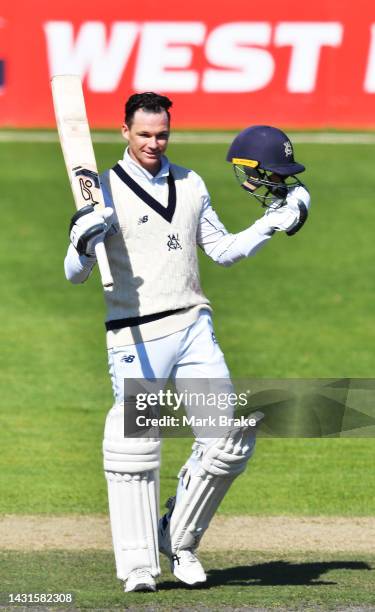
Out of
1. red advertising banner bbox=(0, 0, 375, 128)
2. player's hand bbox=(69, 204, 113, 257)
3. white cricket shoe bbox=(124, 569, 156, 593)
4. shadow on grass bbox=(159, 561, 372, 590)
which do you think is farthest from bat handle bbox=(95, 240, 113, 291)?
red advertising banner bbox=(0, 0, 375, 128)

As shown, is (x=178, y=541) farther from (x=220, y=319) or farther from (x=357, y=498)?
(x=220, y=319)

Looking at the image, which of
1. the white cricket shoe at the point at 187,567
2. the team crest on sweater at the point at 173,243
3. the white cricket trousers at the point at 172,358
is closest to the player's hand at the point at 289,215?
the team crest on sweater at the point at 173,243

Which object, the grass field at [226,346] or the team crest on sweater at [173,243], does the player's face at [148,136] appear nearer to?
the team crest on sweater at [173,243]

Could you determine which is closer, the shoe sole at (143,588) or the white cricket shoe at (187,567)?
the shoe sole at (143,588)

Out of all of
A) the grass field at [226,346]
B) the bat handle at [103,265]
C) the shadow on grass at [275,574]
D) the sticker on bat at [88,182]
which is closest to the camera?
the bat handle at [103,265]

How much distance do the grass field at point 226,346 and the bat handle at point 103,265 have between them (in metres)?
1.49

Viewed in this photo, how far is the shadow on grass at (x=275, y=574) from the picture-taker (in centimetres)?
687

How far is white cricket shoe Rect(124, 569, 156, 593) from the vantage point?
6.55 meters

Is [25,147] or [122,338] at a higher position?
[122,338]

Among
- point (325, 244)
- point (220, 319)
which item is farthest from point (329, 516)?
point (325, 244)

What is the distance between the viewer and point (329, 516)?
8.65 m

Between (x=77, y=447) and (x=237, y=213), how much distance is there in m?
7.48

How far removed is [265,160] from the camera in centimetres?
674

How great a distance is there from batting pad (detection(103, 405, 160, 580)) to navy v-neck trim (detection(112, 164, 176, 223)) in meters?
0.98
